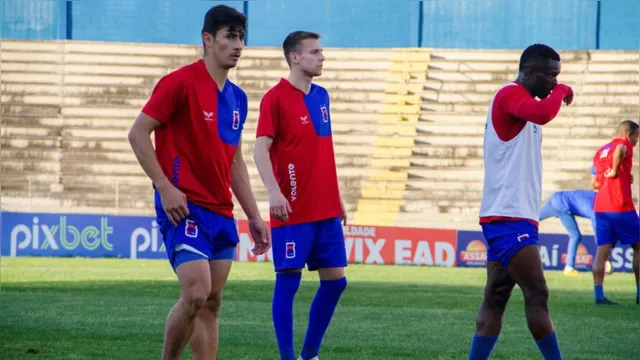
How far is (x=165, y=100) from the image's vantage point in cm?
656

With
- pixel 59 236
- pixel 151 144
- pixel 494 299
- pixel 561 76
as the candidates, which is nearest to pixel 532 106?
pixel 494 299

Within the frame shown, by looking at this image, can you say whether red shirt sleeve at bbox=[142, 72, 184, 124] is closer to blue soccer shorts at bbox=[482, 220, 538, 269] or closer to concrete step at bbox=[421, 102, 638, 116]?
blue soccer shorts at bbox=[482, 220, 538, 269]

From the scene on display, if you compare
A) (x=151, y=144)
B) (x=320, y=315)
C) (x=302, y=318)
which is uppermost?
(x=151, y=144)

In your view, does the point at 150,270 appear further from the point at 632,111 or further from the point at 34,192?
the point at 632,111

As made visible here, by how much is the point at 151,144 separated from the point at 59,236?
19755 millimetres

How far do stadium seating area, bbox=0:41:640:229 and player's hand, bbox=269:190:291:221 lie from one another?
19.2 meters

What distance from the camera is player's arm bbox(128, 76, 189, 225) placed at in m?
6.46

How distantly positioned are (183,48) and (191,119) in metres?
25.8

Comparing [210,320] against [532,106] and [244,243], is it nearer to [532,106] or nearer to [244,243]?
[532,106]

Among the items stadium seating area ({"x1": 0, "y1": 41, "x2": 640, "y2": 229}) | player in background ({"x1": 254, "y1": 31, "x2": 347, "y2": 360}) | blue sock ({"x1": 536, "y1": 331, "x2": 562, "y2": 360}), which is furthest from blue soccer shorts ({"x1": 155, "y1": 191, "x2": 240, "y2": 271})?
stadium seating area ({"x1": 0, "y1": 41, "x2": 640, "y2": 229})

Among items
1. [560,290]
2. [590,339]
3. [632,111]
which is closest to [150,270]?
[560,290]

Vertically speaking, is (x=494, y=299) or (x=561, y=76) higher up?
(x=561, y=76)

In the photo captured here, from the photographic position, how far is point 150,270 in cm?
2042

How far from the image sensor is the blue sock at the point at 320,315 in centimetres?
832
